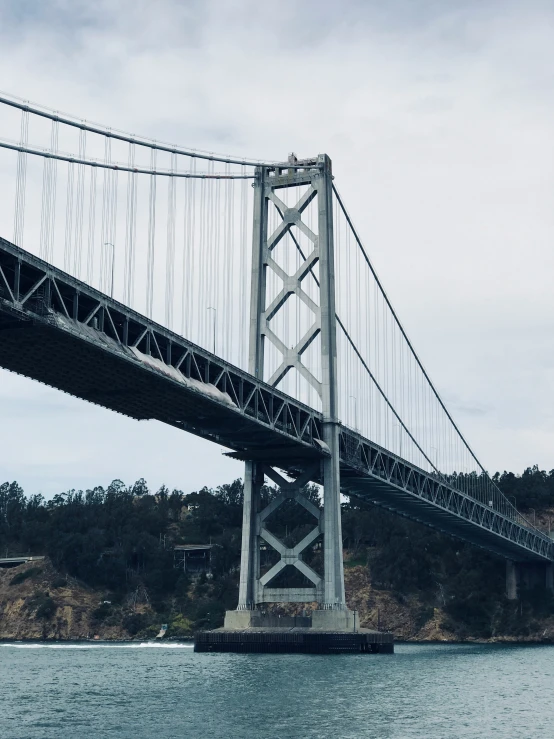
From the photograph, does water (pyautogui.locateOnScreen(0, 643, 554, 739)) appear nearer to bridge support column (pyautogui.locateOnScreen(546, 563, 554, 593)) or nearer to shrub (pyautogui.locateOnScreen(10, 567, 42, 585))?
bridge support column (pyautogui.locateOnScreen(546, 563, 554, 593))

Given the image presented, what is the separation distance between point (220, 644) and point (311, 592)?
562 centimetres

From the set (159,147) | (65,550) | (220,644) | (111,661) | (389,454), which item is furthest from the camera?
(65,550)

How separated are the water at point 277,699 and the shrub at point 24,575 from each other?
62.1 metres

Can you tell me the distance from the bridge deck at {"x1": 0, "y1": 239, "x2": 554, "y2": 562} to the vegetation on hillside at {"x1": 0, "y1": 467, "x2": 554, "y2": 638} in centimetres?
4070

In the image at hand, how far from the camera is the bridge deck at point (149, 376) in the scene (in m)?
39.8

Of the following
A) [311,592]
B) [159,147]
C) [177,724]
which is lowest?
[177,724]

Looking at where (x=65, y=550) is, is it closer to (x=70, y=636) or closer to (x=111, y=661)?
(x=70, y=636)

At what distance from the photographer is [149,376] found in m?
46.5

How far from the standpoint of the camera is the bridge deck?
39.8 metres

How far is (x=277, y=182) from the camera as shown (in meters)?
70.9

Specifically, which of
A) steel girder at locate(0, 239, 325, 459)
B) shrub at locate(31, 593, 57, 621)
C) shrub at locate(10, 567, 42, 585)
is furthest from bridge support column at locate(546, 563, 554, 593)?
steel girder at locate(0, 239, 325, 459)

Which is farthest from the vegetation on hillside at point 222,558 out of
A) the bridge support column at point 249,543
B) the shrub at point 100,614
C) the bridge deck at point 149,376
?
the bridge support column at point 249,543

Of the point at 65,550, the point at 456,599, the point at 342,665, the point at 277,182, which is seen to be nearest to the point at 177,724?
the point at 342,665

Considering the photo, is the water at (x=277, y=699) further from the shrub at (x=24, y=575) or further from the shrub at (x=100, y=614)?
the shrub at (x=24, y=575)
